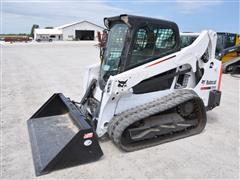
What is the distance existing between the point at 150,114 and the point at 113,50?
51.7 inches

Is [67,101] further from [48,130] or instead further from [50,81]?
[50,81]

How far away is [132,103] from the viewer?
3693mm

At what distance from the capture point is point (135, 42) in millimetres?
3545

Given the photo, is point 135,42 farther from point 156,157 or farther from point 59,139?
point 59,139

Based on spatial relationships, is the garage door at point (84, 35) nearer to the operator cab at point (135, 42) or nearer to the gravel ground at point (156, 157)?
the gravel ground at point (156, 157)

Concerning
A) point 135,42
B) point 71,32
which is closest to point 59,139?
point 135,42

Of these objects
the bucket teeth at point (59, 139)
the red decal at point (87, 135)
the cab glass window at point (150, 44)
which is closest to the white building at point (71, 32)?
the bucket teeth at point (59, 139)

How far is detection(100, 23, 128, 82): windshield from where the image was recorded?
12.1ft

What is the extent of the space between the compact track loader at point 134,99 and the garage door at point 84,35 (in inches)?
2571

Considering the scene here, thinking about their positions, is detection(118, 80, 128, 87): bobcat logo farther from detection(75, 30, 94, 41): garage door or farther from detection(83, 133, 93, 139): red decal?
detection(75, 30, 94, 41): garage door

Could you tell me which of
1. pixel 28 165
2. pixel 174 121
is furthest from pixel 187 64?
pixel 28 165

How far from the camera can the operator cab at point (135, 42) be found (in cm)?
351

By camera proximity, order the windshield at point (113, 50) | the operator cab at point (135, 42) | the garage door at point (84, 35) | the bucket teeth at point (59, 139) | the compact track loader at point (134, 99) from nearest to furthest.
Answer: the bucket teeth at point (59, 139), the compact track loader at point (134, 99), the operator cab at point (135, 42), the windshield at point (113, 50), the garage door at point (84, 35)

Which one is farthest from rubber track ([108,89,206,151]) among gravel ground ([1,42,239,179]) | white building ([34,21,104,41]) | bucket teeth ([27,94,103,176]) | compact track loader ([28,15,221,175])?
white building ([34,21,104,41])
